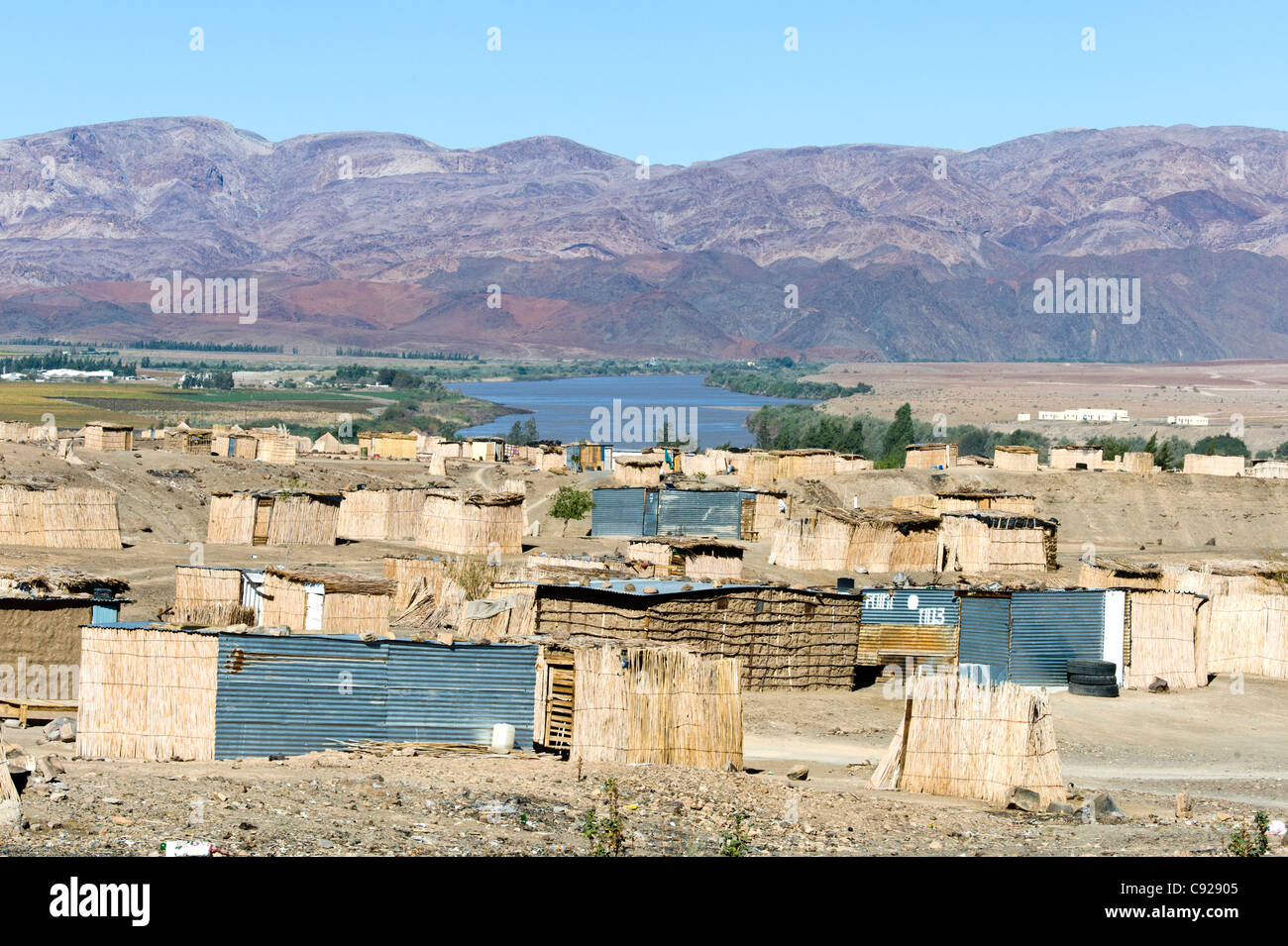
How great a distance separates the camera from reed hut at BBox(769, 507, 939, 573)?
138ft

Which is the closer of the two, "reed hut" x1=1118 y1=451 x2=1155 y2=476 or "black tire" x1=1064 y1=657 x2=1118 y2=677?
"black tire" x1=1064 y1=657 x2=1118 y2=677

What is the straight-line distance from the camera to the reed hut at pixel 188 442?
214ft

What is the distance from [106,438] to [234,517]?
18.9m

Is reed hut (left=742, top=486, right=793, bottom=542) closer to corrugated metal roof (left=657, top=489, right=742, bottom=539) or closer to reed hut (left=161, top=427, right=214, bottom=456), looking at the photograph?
corrugated metal roof (left=657, top=489, right=742, bottom=539)

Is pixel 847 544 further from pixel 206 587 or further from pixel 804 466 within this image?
pixel 804 466

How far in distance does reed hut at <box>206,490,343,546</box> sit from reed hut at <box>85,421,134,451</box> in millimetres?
17867

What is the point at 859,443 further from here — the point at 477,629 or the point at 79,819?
the point at 79,819

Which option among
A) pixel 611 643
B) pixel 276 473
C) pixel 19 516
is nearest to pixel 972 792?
pixel 611 643

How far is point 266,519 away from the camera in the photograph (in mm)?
40594

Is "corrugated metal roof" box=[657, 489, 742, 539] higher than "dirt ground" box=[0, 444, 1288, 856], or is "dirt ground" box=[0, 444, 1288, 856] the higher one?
"corrugated metal roof" box=[657, 489, 742, 539]

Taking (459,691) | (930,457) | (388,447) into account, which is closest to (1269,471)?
(930,457)

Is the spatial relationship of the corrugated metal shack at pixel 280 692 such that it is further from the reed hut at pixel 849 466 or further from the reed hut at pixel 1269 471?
the reed hut at pixel 1269 471

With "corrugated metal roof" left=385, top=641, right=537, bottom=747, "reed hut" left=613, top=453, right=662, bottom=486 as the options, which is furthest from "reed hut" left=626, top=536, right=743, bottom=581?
"corrugated metal roof" left=385, top=641, right=537, bottom=747
